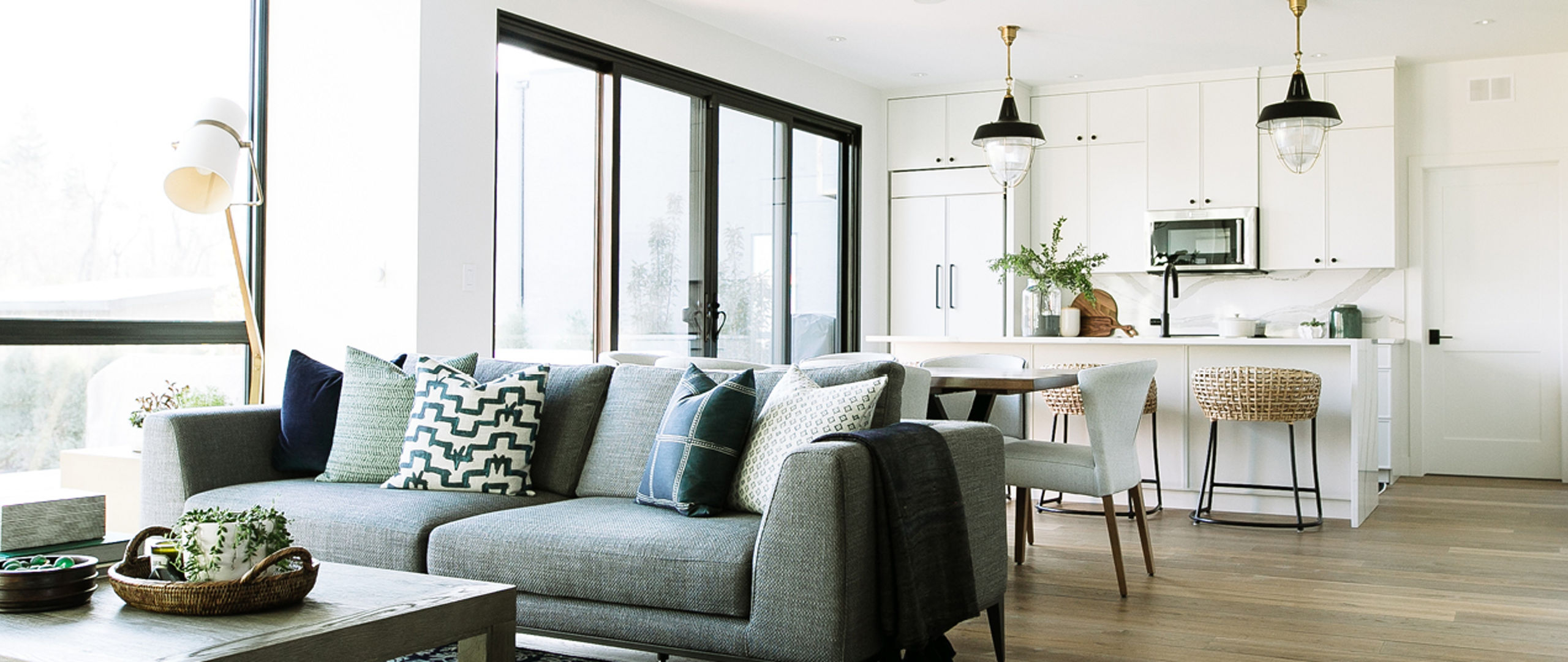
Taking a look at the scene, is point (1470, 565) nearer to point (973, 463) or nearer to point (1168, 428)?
point (1168, 428)

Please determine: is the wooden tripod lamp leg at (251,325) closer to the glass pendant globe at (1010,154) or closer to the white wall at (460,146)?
the white wall at (460,146)

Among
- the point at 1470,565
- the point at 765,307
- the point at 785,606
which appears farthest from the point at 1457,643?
the point at 765,307

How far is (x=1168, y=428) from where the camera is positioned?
5719 mm

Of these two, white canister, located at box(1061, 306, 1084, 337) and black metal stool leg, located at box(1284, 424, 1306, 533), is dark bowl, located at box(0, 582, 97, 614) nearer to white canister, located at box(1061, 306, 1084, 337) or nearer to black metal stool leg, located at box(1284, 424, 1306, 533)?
black metal stool leg, located at box(1284, 424, 1306, 533)

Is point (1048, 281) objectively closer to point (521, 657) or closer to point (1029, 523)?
point (1029, 523)

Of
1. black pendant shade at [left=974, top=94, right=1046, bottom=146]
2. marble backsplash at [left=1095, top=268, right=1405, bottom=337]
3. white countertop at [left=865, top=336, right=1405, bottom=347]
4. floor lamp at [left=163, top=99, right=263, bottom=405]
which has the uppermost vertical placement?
black pendant shade at [left=974, top=94, right=1046, bottom=146]

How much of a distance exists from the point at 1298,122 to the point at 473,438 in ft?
12.6

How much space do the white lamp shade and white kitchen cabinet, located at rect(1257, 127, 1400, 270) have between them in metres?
5.70

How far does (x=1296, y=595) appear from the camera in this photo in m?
3.84

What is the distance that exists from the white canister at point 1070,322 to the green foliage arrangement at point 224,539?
462 centimetres

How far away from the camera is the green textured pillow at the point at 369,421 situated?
10.8ft

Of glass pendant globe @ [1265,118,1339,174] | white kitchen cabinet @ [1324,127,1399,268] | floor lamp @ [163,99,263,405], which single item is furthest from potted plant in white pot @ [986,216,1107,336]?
floor lamp @ [163,99,263,405]

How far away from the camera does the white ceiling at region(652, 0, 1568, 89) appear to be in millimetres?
5770

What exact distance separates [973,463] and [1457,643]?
1.46 metres
